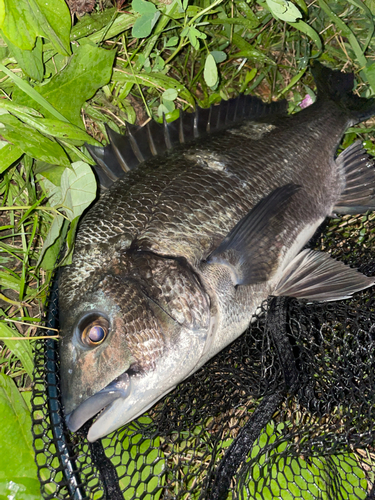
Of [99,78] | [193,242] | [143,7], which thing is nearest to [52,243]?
[193,242]

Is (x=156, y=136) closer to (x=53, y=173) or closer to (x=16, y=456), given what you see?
(x=53, y=173)

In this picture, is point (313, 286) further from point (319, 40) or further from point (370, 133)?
point (319, 40)

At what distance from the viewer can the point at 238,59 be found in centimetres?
336

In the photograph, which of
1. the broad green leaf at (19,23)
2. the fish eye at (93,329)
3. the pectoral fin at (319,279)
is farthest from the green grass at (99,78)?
the pectoral fin at (319,279)

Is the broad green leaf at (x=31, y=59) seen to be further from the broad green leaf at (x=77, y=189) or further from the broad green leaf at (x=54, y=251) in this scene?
the broad green leaf at (x=54, y=251)

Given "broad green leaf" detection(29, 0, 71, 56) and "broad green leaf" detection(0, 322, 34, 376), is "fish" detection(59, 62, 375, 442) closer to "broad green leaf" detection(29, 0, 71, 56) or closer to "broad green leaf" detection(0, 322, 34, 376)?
"broad green leaf" detection(29, 0, 71, 56)

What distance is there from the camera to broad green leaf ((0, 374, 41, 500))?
2.07 metres

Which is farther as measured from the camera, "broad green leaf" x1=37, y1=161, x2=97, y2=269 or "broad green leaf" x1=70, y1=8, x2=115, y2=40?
"broad green leaf" x1=70, y1=8, x2=115, y2=40

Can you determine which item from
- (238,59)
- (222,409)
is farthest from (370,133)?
(222,409)

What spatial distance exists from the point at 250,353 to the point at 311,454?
0.61 m

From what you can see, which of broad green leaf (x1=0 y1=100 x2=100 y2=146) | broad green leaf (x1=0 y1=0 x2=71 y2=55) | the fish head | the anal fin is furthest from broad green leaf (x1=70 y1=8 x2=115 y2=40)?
the anal fin

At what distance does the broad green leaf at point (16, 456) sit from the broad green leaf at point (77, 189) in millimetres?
1091

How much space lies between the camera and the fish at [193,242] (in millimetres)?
1807

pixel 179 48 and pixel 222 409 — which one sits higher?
pixel 179 48
